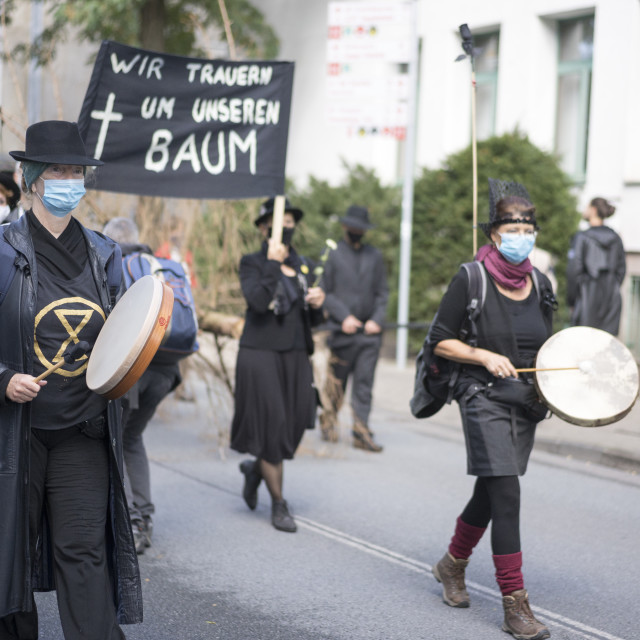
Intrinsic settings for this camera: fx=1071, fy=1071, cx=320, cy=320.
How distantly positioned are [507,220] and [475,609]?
1.81 meters

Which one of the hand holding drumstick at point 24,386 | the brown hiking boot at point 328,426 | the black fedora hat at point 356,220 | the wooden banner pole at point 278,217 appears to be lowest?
the brown hiking boot at point 328,426

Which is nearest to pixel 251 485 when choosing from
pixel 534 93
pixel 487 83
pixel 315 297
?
pixel 315 297

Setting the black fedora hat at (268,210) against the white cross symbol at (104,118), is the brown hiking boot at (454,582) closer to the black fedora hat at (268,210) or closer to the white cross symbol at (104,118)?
the black fedora hat at (268,210)

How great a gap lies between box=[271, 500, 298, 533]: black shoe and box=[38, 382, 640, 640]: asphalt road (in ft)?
0.21

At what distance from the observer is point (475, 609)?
16.4 ft

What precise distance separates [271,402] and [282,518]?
69 centimetres

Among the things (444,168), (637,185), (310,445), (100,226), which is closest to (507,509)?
(310,445)

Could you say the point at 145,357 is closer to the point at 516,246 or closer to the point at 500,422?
the point at 500,422

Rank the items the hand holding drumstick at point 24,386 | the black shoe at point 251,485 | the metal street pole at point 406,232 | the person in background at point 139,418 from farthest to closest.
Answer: the metal street pole at point 406,232 < the black shoe at point 251,485 < the person in background at point 139,418 < the hand holding drumstick at point 24,386

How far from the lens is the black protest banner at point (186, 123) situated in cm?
638

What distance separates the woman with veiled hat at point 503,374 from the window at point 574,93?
35.3ft

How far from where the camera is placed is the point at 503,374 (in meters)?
4.59

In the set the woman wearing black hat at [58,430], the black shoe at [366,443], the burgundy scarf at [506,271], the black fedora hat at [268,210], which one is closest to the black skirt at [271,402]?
the black fedora hat at [268,210]

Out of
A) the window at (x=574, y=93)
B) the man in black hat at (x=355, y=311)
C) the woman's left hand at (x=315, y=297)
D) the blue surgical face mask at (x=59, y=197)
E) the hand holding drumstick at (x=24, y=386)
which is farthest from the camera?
the window at (x=574, y=93)
